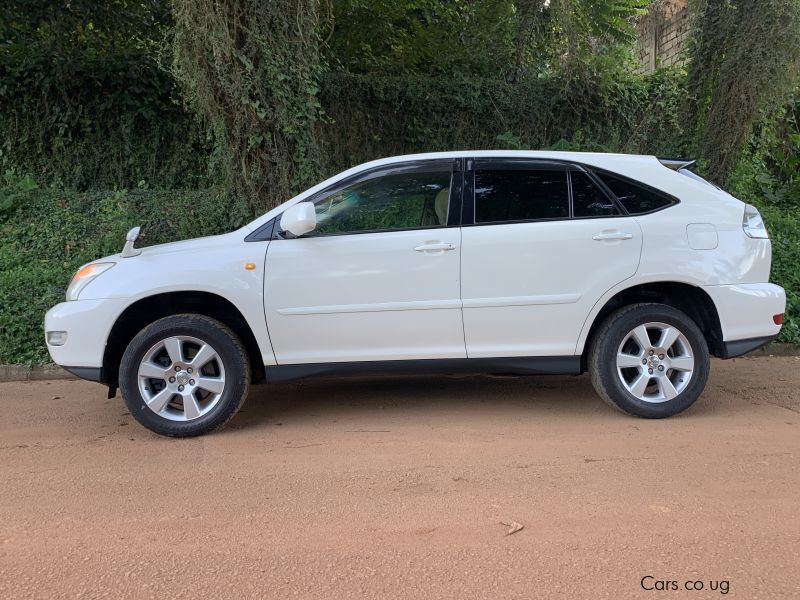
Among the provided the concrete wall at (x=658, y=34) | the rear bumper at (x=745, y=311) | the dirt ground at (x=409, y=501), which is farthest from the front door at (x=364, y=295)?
the concrete wall at (x=658, y=34)

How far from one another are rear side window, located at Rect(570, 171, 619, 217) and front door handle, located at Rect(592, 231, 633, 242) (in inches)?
6.0

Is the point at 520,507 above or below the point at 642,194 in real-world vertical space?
below

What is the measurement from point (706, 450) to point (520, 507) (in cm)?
145

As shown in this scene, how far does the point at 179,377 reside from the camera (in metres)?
4.16

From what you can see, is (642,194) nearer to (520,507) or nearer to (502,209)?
(502,209)

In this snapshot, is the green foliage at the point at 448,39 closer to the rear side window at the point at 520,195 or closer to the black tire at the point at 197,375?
the rear side window at the point at 520,195

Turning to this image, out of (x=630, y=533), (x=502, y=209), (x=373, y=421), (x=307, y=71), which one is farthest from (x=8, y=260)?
(x=630, y=533)

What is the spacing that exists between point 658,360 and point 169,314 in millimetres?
3361

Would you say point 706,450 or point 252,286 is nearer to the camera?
point 706,450

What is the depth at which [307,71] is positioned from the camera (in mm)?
7270

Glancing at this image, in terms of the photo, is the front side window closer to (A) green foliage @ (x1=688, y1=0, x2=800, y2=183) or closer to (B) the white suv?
(B) the white suv

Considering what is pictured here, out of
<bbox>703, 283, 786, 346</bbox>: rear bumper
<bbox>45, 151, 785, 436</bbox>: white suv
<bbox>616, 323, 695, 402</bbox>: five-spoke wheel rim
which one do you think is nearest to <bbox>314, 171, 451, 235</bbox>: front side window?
<bbox>45, 151, 785, 436</bbox>: white suv

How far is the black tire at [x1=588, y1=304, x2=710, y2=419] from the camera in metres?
4.33

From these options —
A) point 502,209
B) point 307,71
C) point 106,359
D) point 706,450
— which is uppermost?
point 307,71
